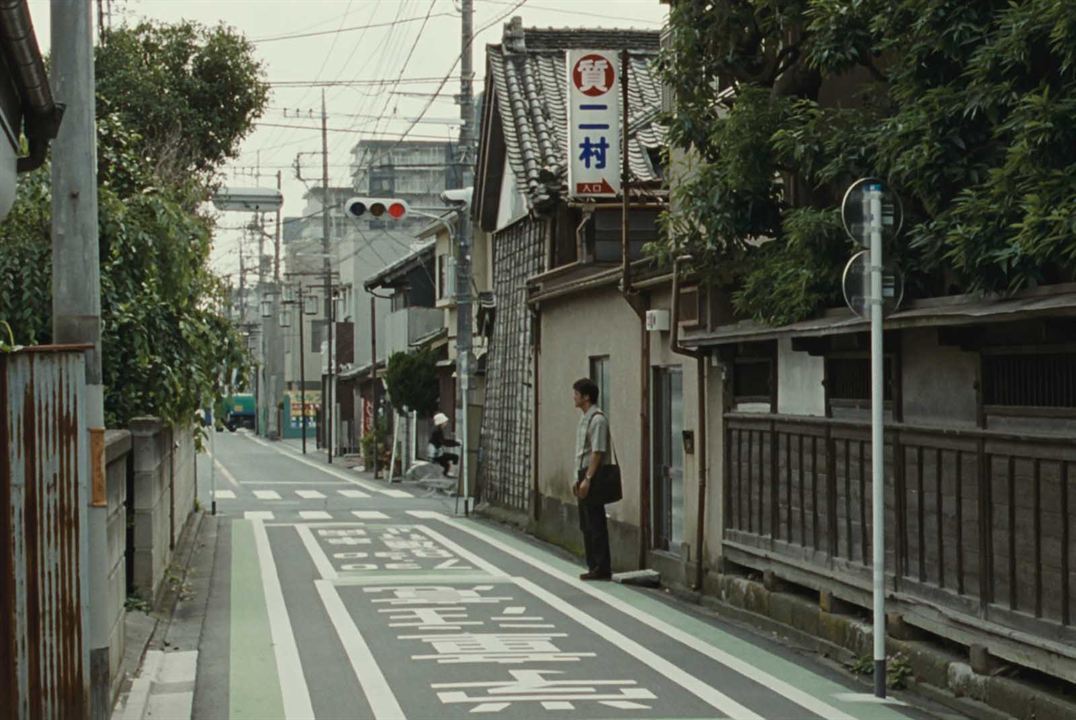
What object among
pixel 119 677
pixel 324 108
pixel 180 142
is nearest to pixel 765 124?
pixel 119 677

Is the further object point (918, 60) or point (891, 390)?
point (891, 390)

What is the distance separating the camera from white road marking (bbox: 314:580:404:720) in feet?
32.7

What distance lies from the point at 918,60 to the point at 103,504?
5939mm

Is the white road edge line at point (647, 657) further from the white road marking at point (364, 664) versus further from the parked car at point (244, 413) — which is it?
the parked car at point (244, 413)

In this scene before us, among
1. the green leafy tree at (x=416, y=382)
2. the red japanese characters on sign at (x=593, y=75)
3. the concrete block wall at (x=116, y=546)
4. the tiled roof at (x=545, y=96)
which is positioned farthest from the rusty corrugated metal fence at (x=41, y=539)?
the green leafy tree at (x=416, y=382)

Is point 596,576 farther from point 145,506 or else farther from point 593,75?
point 593,75

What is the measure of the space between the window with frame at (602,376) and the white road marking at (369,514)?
8.21 m

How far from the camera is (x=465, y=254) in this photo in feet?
103

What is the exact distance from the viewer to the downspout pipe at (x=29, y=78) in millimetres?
6328

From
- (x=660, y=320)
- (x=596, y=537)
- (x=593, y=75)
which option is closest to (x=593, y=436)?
(x=596, y=537)

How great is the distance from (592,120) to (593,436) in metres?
5.28

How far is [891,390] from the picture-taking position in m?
11.5

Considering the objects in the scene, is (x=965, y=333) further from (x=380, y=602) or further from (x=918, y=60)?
(x=380, y=602)

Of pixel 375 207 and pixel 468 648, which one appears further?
pixel 375 207
